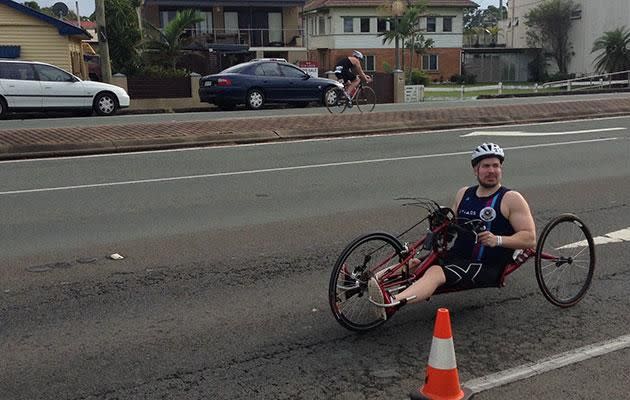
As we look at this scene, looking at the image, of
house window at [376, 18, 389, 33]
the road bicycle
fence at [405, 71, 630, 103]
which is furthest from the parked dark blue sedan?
house window at [376, 18, 389, 33]

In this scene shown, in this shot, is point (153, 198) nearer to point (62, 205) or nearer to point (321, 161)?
point (62, 205)

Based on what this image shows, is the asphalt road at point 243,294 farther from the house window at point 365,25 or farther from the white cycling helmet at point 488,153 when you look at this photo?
the house window at point 365,25

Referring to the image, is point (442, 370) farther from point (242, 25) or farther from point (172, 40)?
point (242, 25)

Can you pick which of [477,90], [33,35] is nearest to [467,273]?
[33,35]

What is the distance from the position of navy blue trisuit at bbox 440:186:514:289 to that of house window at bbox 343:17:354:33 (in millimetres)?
52207

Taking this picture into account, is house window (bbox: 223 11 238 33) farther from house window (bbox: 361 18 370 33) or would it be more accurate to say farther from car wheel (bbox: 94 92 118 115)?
car wheel (bbox: 94 92 118 115)

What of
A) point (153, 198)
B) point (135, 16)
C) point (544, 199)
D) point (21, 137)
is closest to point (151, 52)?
point (135, 16)

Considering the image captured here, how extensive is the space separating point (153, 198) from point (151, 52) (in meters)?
22.2

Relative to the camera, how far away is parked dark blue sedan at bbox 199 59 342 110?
69.4 feet

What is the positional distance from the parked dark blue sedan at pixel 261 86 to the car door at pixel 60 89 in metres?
3.85

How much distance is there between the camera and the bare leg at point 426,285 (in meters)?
4.43

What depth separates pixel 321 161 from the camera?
11539 mm

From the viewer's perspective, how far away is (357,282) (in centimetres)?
453

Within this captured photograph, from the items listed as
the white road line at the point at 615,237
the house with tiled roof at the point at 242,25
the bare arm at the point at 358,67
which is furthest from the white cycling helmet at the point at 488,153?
the house with tiled roof at the point at 242,25
